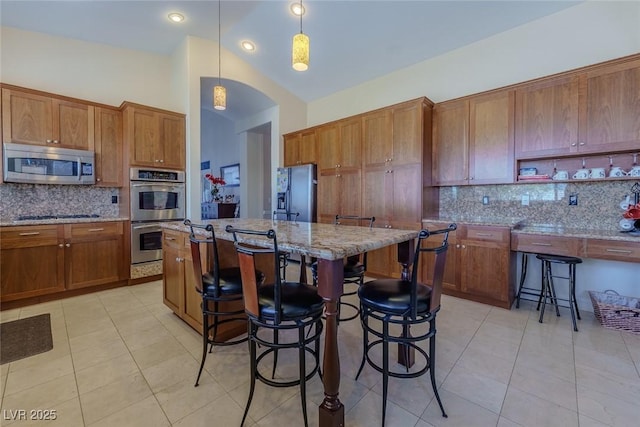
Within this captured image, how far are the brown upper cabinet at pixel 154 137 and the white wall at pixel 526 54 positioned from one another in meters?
3.12

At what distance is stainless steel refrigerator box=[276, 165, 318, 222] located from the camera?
458 cm

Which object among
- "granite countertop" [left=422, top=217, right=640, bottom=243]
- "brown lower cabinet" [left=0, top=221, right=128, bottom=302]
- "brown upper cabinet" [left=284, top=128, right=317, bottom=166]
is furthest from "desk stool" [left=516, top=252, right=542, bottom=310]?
"brown lower cabinet" [left=0, top=221, right=128, bottom=302]

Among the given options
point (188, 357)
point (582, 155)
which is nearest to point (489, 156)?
point (582, 155)

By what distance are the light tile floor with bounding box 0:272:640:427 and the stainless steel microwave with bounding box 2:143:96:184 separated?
1750 mm

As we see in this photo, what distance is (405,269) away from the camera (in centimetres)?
192

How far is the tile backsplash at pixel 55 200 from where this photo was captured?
3.21 m

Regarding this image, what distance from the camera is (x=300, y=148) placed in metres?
4.91

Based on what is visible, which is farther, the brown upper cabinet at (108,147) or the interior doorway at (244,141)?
the interior doorway at (244,141)

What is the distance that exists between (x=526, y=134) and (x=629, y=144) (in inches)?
30.3

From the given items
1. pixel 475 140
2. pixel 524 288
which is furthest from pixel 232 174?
pixel 524 288

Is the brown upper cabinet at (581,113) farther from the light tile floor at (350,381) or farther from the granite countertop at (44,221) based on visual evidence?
the granite countertop at (44,221)

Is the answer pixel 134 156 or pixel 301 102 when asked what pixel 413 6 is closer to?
pixel 301 102

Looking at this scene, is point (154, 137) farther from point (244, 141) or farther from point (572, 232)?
point (572, 232)

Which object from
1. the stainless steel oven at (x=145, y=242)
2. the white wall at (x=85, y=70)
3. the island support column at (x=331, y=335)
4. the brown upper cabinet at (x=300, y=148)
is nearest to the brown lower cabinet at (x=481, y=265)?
the island support column at (x=331, y=335)
